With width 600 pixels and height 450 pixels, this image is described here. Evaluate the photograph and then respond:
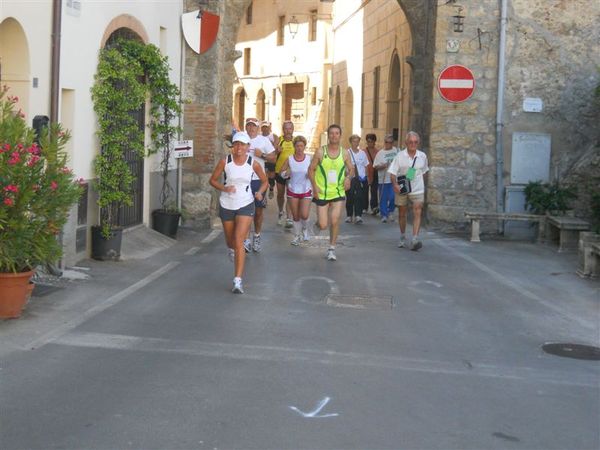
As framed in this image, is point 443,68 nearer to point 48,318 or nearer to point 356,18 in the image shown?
point 48,318

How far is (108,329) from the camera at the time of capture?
8016 mm

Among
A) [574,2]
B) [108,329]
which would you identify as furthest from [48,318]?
[574,2]

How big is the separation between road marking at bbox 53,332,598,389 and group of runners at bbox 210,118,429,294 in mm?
2490

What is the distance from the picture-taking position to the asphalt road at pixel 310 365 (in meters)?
5.34

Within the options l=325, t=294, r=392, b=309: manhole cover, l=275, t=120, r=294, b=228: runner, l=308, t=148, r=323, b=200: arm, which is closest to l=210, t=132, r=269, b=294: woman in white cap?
l=325, t=294, r=392, b=309: manhole cover

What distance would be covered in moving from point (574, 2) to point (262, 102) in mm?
35384

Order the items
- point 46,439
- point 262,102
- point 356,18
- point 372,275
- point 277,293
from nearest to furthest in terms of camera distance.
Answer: point 46,439
point 277,293
point 372,275
point 356,18
point 262,102

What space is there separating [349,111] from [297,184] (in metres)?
21.8

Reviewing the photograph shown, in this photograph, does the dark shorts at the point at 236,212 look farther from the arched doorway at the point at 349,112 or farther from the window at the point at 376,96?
the arched doorway at the point at 349,112

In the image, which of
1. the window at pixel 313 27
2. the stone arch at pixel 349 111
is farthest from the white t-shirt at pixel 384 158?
the window at pixel 313 27

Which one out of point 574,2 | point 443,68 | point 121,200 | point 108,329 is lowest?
point 108,329

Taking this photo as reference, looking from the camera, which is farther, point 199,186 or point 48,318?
point 199,186

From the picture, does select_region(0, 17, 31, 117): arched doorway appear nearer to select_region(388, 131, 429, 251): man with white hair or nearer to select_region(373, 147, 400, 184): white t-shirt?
select_region(388, 131, 429, 251): man with white hair

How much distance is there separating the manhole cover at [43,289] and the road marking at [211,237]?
506cm
